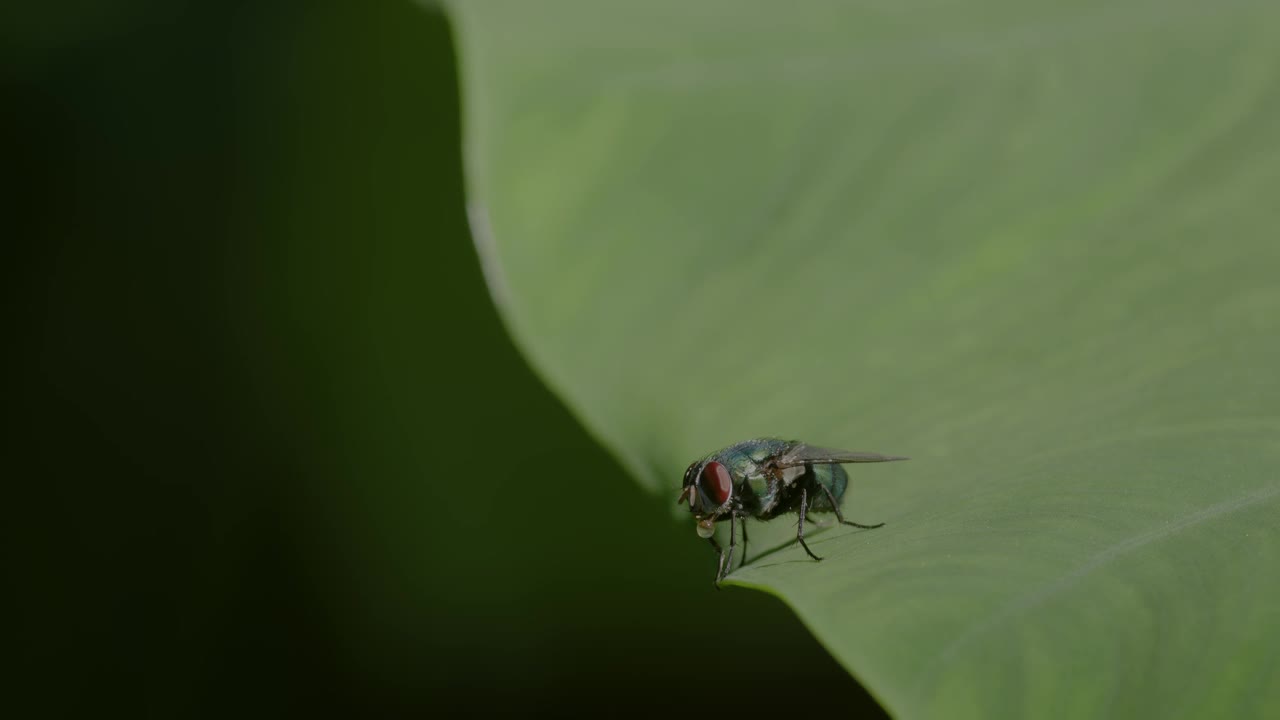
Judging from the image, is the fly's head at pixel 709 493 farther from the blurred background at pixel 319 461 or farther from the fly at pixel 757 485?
the blurred background at pixel 319 461

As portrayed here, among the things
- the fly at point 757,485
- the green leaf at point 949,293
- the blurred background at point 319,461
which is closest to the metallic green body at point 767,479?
the fly at point 757,485

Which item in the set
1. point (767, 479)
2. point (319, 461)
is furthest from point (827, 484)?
point (319, 461)

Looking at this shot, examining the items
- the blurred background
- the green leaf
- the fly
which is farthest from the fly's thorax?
the blurred background

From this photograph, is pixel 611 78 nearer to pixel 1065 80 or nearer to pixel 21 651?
pixel 1065 80

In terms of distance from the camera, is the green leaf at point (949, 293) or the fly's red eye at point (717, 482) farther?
the fly's red eye at point (717, 482)

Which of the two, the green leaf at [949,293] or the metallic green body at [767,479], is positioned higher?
the green leaf at [949,293]

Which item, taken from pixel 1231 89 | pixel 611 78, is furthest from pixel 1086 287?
pixel 611 78

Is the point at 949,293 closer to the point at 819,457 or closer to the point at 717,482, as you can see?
the point at 819,457

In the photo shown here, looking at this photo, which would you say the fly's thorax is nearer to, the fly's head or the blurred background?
the fly's head
